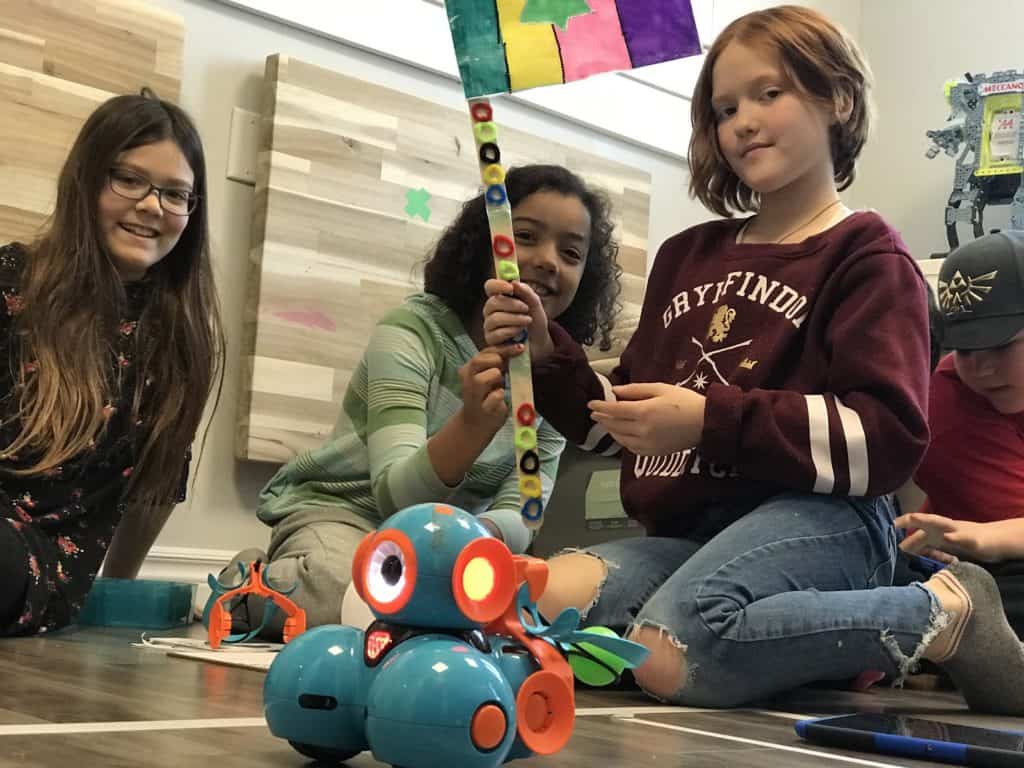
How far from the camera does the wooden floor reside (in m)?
0.64

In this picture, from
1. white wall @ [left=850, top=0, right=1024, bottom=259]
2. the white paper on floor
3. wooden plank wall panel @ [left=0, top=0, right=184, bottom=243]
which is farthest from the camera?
white wall @ [left=850, top=0, right=1024, bottom=259]

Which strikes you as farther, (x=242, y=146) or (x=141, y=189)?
(x=242, y=146)

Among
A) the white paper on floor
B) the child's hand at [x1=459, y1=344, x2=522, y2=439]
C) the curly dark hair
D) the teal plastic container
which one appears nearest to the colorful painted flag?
the child's hand at [x1=459, y1=344, x2=522, y2=439]

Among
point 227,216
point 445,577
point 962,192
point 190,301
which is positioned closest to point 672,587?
point 445,577

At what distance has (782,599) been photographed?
41.3 inches

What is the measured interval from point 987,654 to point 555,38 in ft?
2.19

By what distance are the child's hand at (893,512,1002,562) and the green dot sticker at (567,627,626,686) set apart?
63 cm

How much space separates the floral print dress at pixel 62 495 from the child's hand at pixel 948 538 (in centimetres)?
86

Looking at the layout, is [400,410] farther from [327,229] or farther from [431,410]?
[327,229]

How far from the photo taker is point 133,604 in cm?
159

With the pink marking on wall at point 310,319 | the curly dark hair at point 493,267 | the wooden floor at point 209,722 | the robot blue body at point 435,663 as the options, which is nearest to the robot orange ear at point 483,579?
the robot blue body at point 435,663

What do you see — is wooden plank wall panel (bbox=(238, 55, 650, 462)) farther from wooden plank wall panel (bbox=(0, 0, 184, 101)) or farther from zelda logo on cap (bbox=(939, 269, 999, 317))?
zelda logo on cap (bbox=(939, 269, 999, 317))

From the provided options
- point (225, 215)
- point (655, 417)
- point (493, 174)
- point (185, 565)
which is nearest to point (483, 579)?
point (493, 174)

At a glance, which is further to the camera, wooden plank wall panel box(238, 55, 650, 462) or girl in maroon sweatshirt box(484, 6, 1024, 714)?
wooden plank wall panel box(238, 55, 650, 462)
